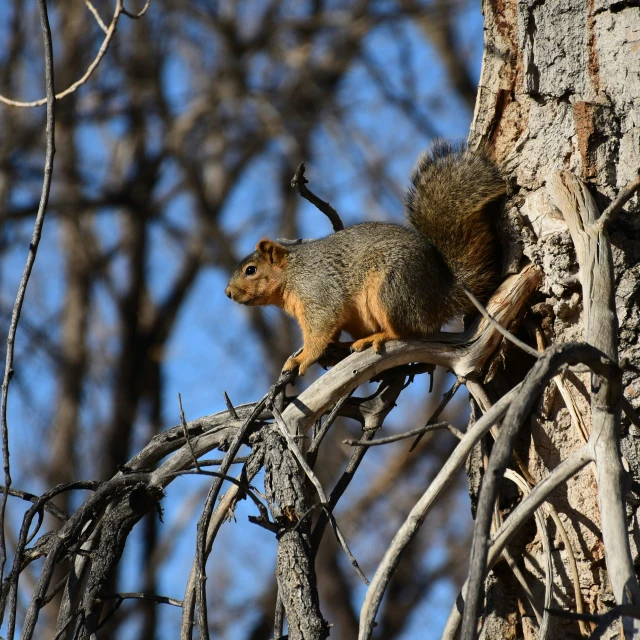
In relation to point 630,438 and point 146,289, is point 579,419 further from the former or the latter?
point 146,289

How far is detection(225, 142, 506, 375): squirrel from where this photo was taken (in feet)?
7.37

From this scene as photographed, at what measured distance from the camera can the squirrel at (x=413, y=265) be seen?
7.37 ft

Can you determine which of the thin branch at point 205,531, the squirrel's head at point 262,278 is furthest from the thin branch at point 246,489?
the squirrel's head at point 262,278

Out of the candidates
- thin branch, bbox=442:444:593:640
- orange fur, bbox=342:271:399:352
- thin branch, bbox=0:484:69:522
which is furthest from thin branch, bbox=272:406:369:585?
orange fur, bbox=342:271:399:352

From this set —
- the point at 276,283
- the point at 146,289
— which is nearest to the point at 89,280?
the point at 146,289

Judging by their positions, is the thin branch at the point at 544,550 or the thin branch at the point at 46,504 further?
the thin branch at the point at 46,504

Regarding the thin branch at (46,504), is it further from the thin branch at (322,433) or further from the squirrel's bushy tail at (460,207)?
the squirrel's bushy tail at (460,207)

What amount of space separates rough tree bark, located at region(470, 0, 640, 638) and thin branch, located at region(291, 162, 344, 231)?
444 mm

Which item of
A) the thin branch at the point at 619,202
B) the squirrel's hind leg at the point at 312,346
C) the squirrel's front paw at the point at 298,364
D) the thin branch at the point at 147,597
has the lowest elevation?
the thin branch at the point at 147,597

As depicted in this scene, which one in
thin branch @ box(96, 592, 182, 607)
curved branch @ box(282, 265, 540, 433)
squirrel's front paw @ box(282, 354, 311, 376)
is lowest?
thin branch @ box(96, 592, 182, 607)

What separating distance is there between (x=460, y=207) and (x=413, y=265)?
260 mm

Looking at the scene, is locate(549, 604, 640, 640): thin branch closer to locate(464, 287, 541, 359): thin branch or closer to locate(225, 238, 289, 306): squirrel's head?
locate(464, 287, 541, 359): thin branch

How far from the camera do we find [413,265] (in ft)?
8.08

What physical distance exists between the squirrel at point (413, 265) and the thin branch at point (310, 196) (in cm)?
28
